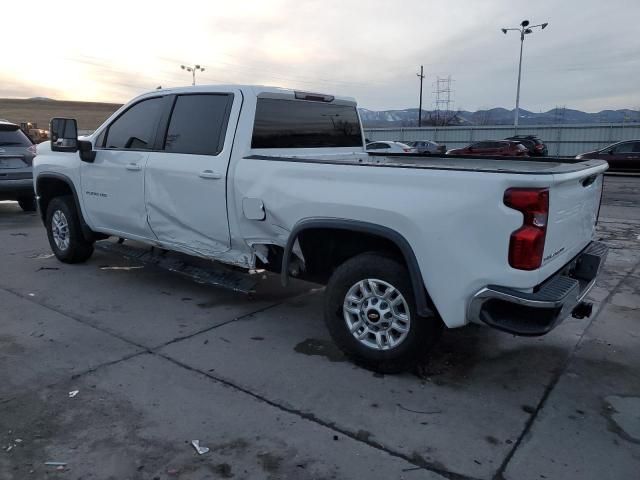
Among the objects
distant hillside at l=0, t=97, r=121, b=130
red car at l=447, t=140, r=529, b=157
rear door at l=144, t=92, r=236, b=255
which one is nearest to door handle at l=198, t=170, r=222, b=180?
rear door at l=144, t=92, r=236, b=255

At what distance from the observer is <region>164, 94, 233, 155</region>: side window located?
15.6ft

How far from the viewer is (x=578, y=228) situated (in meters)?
3.85

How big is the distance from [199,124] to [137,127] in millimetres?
1012

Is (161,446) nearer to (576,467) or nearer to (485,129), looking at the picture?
(576,467)

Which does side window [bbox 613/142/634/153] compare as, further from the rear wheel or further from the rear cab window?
the rear wheel

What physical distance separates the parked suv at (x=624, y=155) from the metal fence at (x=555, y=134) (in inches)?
539

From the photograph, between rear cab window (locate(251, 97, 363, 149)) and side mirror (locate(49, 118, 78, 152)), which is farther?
side mirror (locate(49, 118, 78, 152))

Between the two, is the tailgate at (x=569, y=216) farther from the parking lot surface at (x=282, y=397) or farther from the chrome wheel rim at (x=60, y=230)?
the chrome wheel rim at (x=60, y=230)

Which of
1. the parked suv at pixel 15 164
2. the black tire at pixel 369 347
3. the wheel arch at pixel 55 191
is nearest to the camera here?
the black tire at pixel 369 347

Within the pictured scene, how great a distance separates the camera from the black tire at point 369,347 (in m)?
3.64

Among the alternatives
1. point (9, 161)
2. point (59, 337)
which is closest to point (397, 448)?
point (59, 337)

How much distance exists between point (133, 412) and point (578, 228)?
323cm

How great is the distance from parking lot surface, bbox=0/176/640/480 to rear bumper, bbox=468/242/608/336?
0.61 m

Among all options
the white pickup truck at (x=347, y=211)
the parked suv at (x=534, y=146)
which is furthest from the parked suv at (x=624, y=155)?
the white pickup truck at (x=347, y=211)
